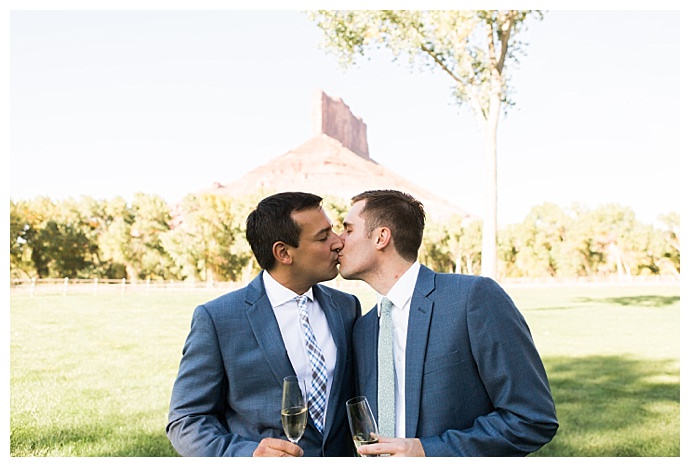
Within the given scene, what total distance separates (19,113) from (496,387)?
8452 centimetres

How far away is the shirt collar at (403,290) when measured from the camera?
267 cm

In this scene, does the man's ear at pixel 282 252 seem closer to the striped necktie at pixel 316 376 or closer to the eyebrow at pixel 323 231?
the eyebrow at pixel 323 231

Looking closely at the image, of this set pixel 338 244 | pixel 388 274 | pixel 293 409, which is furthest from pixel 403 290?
pixel 293 409

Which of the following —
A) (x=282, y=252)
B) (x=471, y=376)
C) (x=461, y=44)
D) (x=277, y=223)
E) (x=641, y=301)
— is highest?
(x=461, y=44)

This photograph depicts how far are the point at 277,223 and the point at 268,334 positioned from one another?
51 cm

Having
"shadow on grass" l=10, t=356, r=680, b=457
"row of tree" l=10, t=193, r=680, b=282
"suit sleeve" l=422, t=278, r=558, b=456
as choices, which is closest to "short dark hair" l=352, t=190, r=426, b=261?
"suit sleeve" l=422, t=278, r=558, b=456

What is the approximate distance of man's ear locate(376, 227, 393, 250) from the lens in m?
2.76

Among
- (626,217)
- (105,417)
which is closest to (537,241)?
(626,217)

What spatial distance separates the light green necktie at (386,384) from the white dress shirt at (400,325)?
0.11 feet

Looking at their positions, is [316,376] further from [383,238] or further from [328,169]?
[328,169]

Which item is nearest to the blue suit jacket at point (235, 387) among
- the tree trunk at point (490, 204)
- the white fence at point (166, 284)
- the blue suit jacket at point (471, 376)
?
the blue suit jacket at point (471, 376)

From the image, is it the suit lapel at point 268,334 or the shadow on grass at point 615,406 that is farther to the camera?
the shadow on grass at point 615,406

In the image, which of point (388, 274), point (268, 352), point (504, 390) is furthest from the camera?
point (388, 274)

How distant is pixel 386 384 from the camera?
2.55 metres
